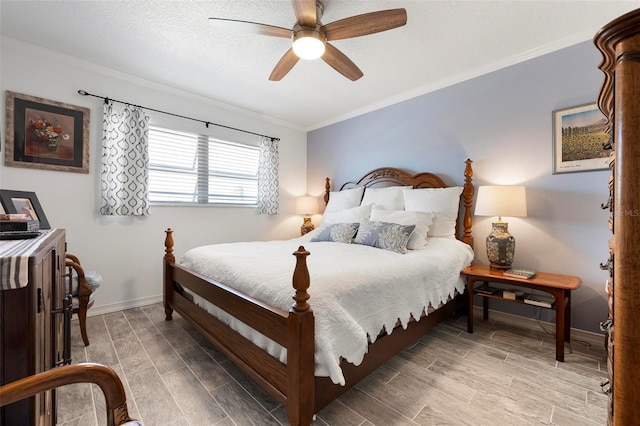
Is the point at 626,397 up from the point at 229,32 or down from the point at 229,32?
down

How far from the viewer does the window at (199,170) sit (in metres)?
3.32

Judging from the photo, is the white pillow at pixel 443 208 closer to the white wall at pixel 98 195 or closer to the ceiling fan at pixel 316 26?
the white wall at pixel 98 195

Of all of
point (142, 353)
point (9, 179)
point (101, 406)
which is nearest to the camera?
point (101, 406)

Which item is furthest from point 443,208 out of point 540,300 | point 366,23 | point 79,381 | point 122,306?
point 122,306

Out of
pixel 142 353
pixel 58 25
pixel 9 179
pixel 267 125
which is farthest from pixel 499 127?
pixel 9 179

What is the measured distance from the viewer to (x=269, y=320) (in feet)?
4.72

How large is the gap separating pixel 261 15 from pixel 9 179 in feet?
8.64

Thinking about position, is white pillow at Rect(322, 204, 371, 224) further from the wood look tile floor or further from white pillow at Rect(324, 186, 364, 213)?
the wood look tile floor

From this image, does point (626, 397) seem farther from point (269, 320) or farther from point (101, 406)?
point (101, 406)

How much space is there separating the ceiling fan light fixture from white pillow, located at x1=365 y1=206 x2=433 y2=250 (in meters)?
1.69

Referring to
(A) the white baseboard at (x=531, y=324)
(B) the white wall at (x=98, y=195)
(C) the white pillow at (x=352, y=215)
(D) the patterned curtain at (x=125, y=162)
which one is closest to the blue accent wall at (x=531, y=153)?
(A) the white baseboard at (x=531, y=324)

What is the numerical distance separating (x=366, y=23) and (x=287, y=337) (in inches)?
77.0

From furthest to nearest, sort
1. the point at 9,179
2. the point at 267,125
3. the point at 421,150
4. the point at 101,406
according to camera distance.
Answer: the point at 267,125
the point at 421,150
the point at 9,179
the point at 101,406

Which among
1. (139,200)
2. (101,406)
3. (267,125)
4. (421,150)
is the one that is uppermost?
(267,125)
